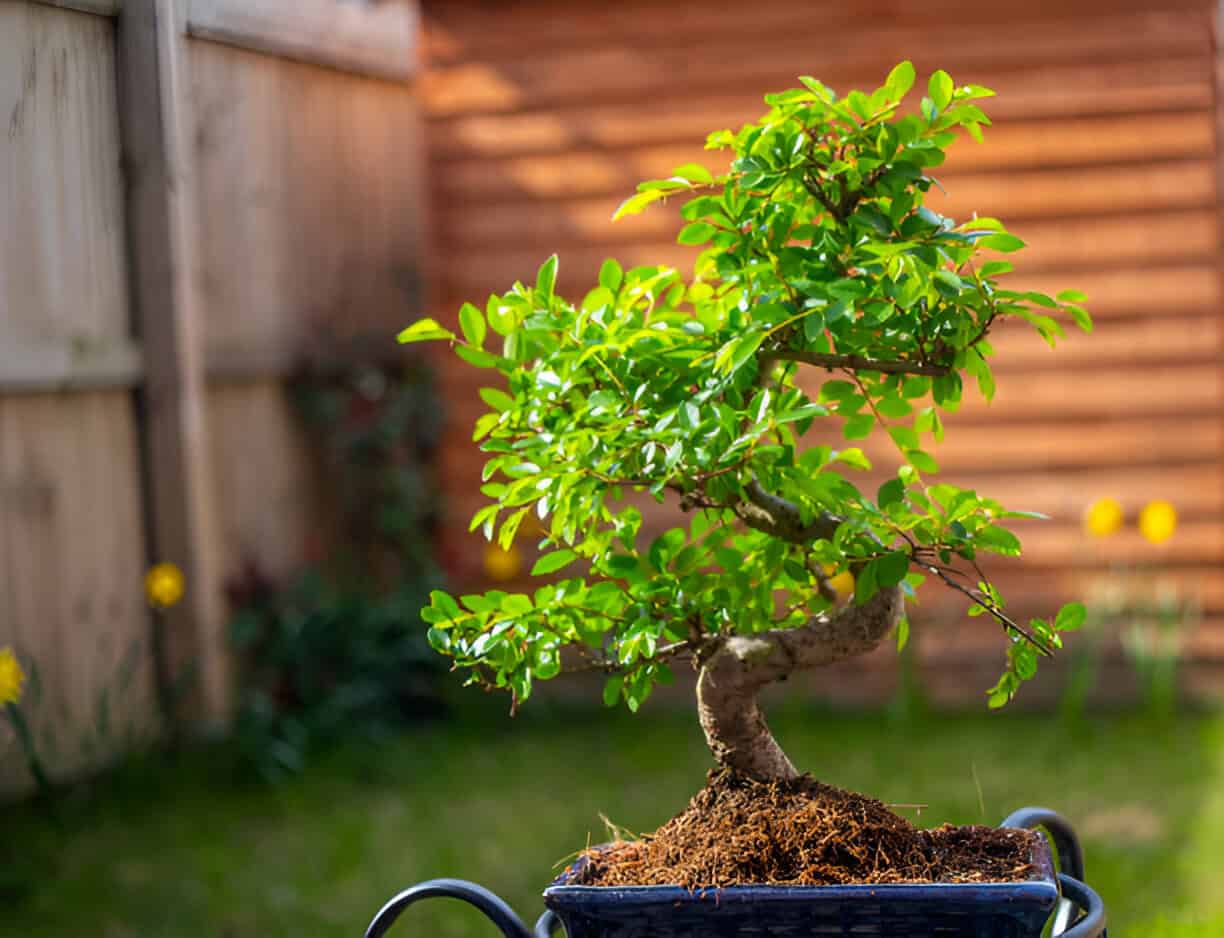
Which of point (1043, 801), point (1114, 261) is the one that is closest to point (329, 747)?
point (1043, 801)

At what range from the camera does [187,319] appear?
131 inches

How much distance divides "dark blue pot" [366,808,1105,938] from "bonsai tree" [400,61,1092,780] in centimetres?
16

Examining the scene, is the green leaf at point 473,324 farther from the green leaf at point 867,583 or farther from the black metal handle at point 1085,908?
the black metal handle at point 1085,908


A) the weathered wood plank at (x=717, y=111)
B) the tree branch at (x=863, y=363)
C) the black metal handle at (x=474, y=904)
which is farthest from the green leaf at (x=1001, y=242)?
the weathered wood plank at (x=717, y=111)

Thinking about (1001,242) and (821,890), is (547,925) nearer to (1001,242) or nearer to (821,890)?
(821,890)

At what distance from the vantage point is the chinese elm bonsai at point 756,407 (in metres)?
1.05

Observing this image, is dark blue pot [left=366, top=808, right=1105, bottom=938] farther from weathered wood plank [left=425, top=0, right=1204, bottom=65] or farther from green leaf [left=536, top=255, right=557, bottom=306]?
weathered wood plank [left=425, top=0, right=1204, bottom=65]

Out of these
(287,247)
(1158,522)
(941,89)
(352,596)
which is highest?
(287,247)

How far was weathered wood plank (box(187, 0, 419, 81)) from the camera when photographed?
10.1 feet

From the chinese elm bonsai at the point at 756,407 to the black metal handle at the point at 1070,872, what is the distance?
0.51ft

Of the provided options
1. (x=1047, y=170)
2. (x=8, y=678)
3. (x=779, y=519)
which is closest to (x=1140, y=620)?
(x=1047, y=170)

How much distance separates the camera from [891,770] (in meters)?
3.34

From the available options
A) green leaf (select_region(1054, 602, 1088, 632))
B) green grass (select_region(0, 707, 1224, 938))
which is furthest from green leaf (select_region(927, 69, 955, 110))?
green grass (select_region(0, 707, 1224, 938))

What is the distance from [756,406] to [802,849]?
31 cm
